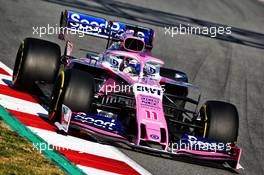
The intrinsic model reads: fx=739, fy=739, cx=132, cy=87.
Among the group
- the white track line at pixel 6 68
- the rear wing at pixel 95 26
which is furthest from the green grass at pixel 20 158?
the rear wing at pixel 95 26

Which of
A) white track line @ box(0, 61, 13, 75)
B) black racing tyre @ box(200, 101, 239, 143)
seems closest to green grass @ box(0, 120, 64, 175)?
black racing tyre @ box(200, 101, 239, 143)

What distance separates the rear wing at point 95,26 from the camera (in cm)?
1274

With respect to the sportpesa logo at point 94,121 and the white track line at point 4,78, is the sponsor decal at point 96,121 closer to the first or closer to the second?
the sportpesa logo at point 94,121

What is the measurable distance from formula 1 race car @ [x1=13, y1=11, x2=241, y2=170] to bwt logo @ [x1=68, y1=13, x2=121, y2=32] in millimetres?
428

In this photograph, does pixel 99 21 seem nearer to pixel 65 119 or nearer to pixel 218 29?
pixel 65 119

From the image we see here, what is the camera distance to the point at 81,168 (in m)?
8.52

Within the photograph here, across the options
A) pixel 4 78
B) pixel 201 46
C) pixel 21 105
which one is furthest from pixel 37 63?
pixel 201 46

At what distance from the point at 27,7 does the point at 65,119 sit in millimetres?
10424

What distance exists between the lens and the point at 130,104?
1066cm

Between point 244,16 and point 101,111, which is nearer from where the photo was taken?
point 101,111

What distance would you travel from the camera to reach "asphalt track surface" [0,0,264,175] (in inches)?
460

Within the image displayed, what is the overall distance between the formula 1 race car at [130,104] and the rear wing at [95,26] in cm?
27

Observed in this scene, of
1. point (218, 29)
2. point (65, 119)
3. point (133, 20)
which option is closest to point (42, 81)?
point (65, 119)

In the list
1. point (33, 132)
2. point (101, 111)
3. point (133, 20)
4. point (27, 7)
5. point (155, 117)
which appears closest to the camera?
point (33, 132)
